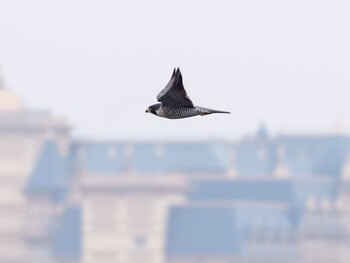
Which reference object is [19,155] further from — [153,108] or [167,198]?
[153,108]

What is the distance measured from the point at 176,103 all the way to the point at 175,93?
10cm

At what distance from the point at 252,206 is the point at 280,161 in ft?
55.3

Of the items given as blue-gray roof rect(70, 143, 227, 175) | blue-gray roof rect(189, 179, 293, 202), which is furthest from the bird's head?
blue-gray roof rect(70, 143, 227, 175)

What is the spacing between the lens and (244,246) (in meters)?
167

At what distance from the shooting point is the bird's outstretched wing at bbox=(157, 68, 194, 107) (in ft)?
52.4

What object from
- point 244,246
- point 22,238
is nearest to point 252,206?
point 244,246

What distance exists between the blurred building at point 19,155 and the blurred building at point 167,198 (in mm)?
75

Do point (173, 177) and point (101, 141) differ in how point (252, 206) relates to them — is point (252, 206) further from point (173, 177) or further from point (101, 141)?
point (101, 141)

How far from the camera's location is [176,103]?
16141 mm

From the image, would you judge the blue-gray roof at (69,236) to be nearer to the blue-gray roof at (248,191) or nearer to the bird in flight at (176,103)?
the blue-gray roof at (248,191)

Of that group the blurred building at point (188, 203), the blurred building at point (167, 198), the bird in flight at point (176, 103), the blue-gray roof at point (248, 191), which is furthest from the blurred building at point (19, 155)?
the bird in flight at point (176, 103)

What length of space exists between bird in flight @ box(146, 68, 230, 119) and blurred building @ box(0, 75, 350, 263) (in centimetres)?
14381

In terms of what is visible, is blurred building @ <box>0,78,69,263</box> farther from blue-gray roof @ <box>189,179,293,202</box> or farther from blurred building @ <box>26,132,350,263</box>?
blue-gray roof @ <box>189,179,293,202</box>

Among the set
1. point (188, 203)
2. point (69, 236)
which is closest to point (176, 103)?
point (69, 236)
